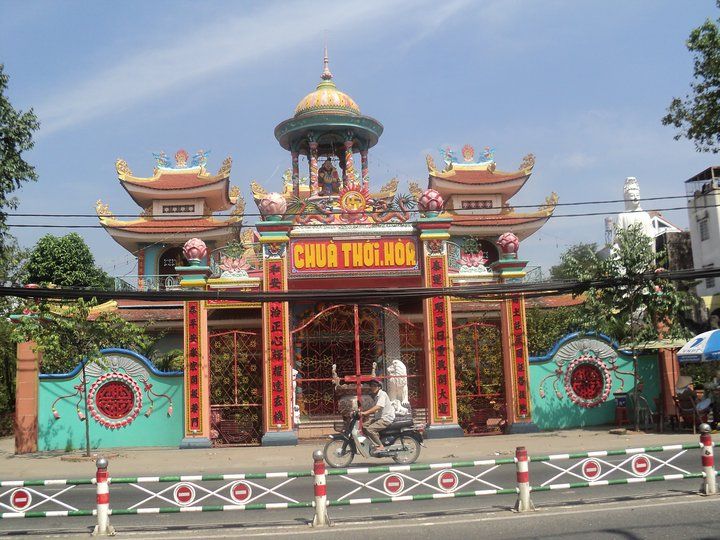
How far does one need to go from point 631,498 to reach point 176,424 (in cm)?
1241

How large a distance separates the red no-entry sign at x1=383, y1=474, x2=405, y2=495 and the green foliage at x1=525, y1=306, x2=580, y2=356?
51.1 ft

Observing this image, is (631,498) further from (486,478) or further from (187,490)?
(187,490)

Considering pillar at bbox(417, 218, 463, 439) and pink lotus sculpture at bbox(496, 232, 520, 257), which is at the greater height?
pink lotus sculpture at bbox(496, 232, 520, 257)

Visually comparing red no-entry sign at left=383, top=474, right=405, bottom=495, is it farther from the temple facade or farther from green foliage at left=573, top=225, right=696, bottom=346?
green foliage at left=573, top=225, right=696, bottom=346

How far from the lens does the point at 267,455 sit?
16.4 metres

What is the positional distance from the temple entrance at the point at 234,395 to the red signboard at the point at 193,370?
54 centimetres

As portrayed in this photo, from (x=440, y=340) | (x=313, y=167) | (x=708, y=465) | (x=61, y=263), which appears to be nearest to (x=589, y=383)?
(x=440, y=340)

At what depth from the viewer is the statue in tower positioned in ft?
88.4

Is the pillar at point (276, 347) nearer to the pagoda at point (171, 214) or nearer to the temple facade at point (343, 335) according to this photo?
the temple facade at point (343, 335)

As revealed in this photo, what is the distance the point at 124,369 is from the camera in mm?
18359

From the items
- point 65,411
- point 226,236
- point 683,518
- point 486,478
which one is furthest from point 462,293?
point 226,236

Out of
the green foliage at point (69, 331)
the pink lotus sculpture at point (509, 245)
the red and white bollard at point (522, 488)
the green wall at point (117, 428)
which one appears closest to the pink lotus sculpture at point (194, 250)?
the green foliage at point (69, 331)

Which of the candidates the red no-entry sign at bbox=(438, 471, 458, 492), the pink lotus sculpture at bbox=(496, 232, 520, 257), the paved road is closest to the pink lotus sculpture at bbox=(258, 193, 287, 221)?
the pink lotus sculpture at bbox=(496, 232, 520, 257)

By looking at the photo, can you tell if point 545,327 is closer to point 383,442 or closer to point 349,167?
point 349,167
